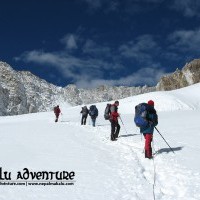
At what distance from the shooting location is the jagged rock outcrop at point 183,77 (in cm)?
13438

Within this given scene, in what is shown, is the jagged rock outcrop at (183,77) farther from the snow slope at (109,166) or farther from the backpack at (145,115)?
the backpack at (145,115)

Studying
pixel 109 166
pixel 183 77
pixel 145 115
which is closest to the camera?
pixel 109 166

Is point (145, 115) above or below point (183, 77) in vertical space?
below

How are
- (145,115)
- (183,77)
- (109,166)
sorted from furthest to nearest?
(183,77) < (145,115) < (109,166)

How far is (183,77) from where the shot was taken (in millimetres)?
137875

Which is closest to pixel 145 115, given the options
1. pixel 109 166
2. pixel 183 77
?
pixel 109 166

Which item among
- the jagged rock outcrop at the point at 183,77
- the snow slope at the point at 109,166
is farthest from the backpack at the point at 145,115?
the jagged rock outcrop at the point at 183,77

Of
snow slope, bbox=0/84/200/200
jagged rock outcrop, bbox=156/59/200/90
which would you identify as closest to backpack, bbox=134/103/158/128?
snow slope, bbox=0/84/200/200

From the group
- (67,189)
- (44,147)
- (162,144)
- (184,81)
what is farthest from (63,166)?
(184,81)

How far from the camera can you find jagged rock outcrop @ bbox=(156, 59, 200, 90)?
441 ft

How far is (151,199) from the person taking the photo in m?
8.88

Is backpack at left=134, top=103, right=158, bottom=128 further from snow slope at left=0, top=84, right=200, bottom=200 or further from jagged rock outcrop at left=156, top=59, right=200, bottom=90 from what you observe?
jagged rock outcrop at left=156, top=59, right=200, bottom=90

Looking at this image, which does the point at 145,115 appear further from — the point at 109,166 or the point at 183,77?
the point at 183,77

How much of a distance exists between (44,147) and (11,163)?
4.15 m
